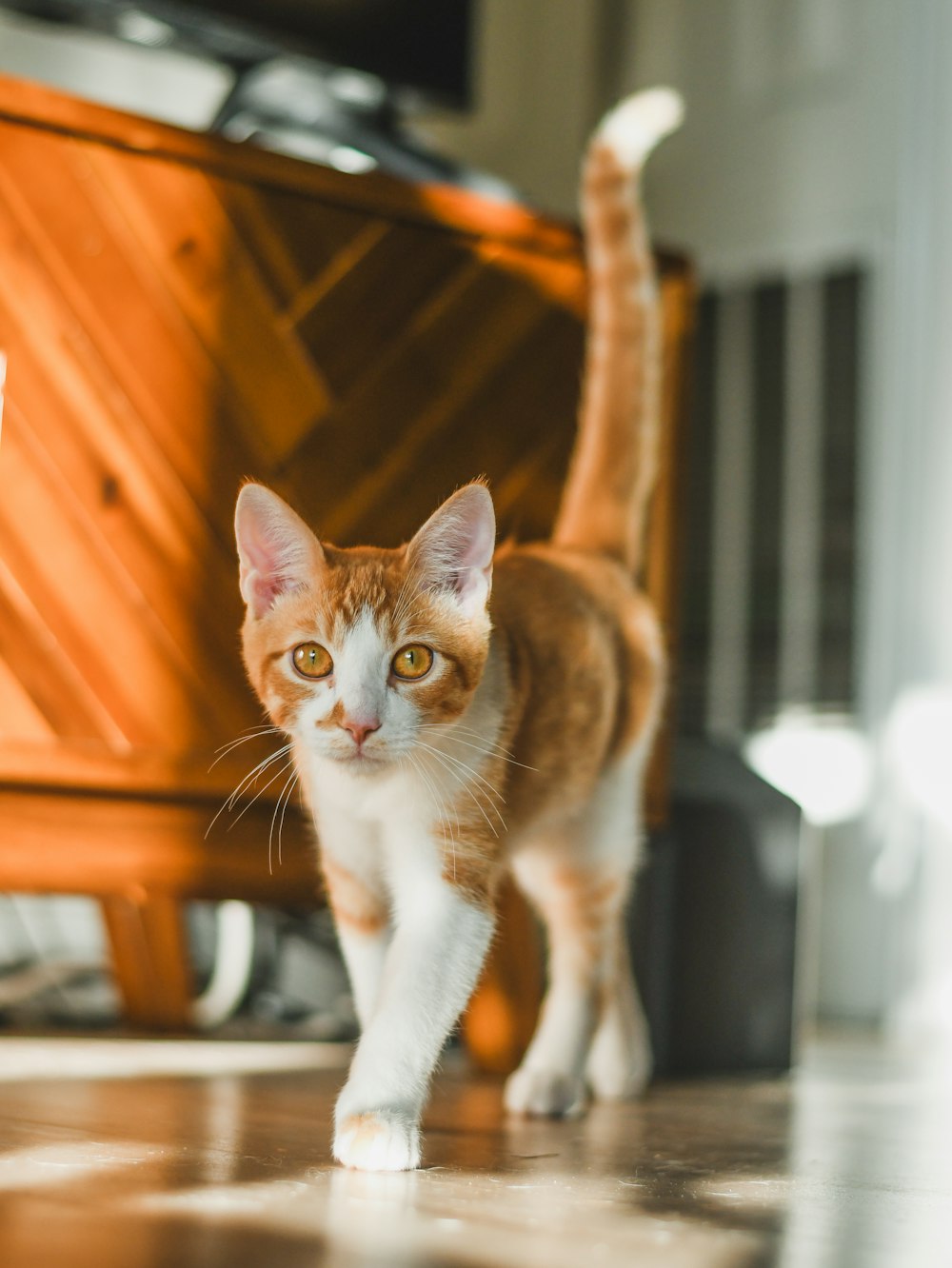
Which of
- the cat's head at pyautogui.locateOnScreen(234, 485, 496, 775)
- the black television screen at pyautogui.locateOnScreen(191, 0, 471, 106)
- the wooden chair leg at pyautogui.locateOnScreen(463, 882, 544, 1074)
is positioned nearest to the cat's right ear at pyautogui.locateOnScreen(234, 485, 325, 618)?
the cat's head at pyautogui.locateOnScreen(234, 485, 496, 775)

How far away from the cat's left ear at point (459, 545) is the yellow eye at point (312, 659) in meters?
0.07

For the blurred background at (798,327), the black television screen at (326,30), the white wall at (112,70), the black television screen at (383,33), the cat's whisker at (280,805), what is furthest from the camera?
the white wall at (112,70)

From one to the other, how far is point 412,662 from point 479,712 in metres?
0.10

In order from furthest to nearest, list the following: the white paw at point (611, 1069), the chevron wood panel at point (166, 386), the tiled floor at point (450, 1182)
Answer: the white paw at point (611, 1069) < the chevron wood panel at point (166, 386) < the tiled floor at point (450, 1182)

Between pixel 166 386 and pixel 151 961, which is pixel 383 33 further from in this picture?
pixel 151 961

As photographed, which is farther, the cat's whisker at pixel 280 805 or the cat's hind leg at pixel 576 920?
the cat's hind leg at pixel 576 920

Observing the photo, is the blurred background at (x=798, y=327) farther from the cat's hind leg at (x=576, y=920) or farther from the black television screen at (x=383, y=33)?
the cat's hind leg at (x=576, y=920)

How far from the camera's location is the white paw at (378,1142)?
78cm

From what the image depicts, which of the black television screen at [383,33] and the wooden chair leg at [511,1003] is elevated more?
the black television screen at [383,33]

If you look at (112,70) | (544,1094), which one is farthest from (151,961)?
(112,70)

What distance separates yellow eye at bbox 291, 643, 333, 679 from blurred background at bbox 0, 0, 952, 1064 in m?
1.51

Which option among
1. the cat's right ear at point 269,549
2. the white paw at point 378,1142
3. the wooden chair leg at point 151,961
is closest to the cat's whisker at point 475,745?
the cat's right ear at point 269,549

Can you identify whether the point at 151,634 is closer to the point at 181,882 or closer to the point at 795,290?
the point at 181,882

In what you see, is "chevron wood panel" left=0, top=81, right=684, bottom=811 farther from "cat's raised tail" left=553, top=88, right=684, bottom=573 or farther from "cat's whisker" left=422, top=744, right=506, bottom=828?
"cat's whisker" left=422, top=744, right=506, bottom=828
